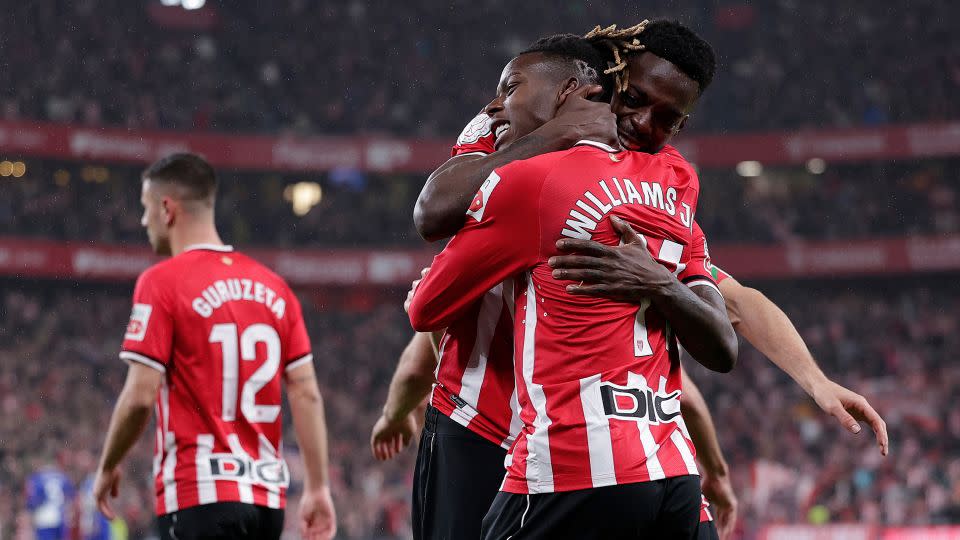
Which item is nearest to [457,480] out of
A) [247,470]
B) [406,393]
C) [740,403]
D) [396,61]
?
[406,393]

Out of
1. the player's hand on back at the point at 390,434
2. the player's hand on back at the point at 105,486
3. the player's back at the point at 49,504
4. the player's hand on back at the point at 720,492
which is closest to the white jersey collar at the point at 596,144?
the player's hand on back at the point at 390,434

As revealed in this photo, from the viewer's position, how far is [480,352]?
122 inches

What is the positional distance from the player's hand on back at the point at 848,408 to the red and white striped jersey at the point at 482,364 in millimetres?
872

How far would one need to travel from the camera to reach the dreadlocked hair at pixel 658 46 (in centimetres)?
296

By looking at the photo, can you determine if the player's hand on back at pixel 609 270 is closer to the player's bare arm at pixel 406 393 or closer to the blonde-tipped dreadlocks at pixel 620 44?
the blonde-tipped dreadlocks at pixel 620 44

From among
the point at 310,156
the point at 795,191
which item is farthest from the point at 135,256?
the point at 795,191

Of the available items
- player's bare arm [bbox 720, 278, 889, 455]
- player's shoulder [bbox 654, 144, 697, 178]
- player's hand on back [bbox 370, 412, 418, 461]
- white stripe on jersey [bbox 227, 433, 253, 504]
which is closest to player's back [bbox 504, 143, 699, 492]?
player's shoulder [bbox 654, 144, 697, 178]

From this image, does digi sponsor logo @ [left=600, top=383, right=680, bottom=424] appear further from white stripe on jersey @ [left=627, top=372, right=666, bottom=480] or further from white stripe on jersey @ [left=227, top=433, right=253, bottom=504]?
white stripe on jersey @ [left=227, top=433, right=253, bottom=504]

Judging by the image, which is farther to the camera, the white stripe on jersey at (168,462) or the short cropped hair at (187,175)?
the short cropped hair at (187,175)

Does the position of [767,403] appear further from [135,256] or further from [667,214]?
Result: [667,214]

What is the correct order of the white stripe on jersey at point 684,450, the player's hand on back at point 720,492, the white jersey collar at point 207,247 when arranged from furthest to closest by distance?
1. the white jersey collar at point 207,247
2. the player's hand on back at point 720,492
3. the white stripe on jersey at point 684,450

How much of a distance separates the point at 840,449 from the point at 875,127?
11.5 meters

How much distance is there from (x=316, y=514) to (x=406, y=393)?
4.04 feet

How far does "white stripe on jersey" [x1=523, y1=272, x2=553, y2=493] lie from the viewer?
2508 mm
